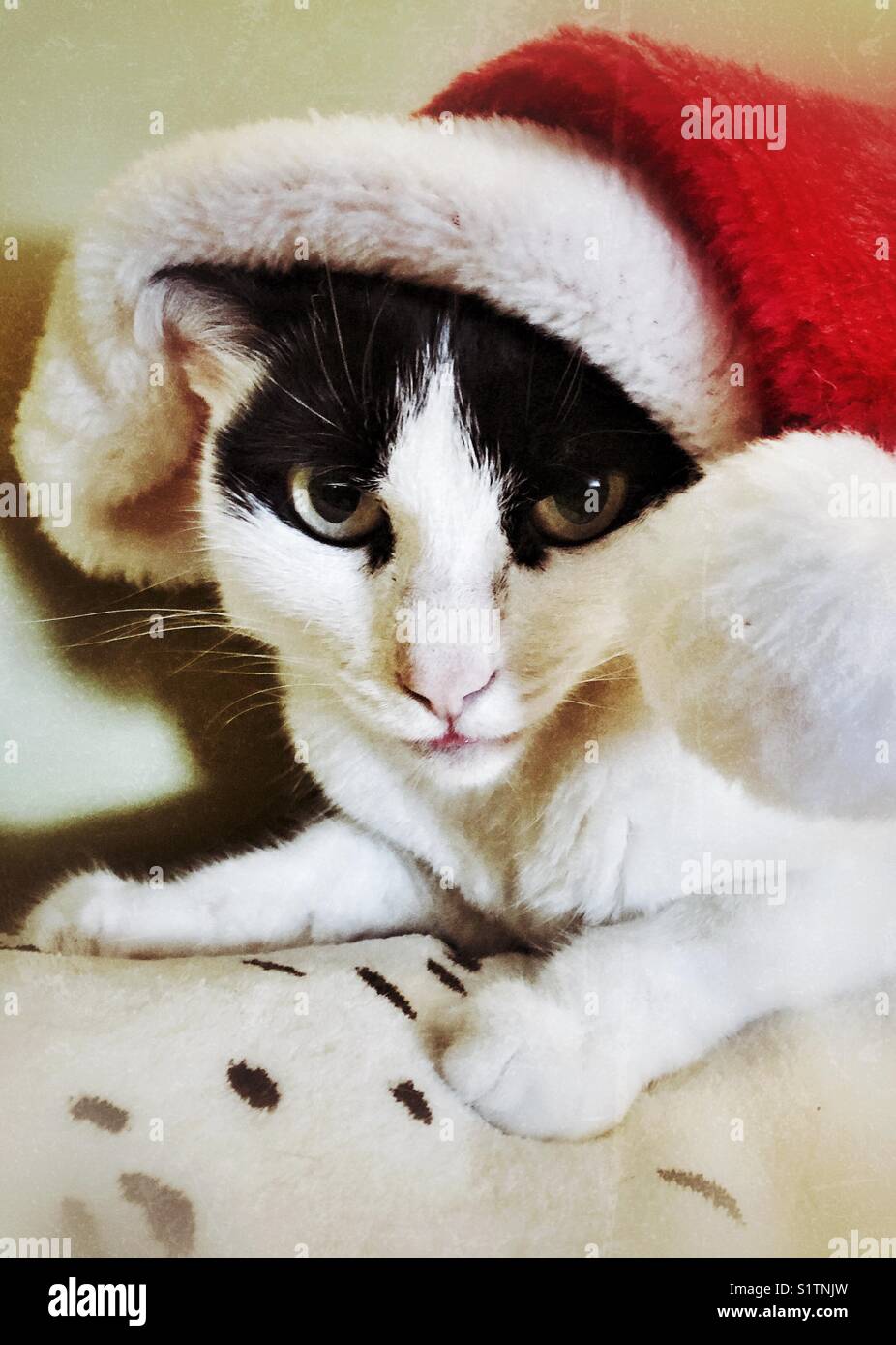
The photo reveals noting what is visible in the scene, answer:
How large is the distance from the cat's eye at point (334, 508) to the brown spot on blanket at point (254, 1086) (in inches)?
12.6

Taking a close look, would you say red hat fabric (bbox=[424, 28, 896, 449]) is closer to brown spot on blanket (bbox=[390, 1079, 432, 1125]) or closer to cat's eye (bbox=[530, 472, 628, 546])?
cat's eye (bbox=[530, 472, 628, 546])

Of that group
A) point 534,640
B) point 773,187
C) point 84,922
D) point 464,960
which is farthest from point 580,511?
point 84,922

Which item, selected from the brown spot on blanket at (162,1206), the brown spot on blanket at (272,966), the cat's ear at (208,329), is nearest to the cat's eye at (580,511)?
the cat's ear at (208,329)

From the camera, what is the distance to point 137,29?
60 centimetres

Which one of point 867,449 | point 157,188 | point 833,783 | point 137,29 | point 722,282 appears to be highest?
point 137,29

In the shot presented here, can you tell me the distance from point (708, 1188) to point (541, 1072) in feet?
0.40

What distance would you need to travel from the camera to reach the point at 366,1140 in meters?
0.53

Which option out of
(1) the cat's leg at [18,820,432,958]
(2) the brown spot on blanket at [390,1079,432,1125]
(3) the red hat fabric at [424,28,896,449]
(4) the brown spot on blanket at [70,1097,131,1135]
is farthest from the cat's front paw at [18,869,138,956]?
(3) the red hat fabric at [424,28,896,449]

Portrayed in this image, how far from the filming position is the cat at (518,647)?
21.5 inches

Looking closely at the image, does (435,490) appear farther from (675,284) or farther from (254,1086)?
(254,1086)

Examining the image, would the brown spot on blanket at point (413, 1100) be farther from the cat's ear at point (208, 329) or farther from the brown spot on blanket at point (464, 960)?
the cat's ear at point (208, 329)

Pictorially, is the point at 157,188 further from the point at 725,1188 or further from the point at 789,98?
the point at 725,1188
